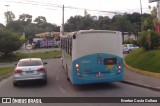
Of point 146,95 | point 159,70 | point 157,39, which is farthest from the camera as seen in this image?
point 157,39

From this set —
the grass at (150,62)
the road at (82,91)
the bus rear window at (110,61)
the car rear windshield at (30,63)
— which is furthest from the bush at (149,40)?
the car rear windshield at (30,63)

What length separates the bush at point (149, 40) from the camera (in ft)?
74.8

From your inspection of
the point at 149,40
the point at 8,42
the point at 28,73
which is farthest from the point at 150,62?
the point at 8,42

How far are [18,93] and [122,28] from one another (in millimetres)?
64577

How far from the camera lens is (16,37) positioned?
5522 centimetres

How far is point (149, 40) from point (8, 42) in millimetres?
34424

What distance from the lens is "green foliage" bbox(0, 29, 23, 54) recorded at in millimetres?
52812

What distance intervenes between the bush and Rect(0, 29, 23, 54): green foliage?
33441 millimetres

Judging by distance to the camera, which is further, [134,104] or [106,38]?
[106,38]

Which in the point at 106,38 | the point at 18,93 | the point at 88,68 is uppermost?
the point at 106,38

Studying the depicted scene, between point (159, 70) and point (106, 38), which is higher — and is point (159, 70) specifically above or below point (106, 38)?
below

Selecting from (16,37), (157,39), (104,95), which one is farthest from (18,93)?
(16,37)

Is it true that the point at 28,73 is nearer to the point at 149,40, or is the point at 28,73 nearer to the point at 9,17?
the point at 149,40

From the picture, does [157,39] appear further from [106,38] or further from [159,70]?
[106,38]
